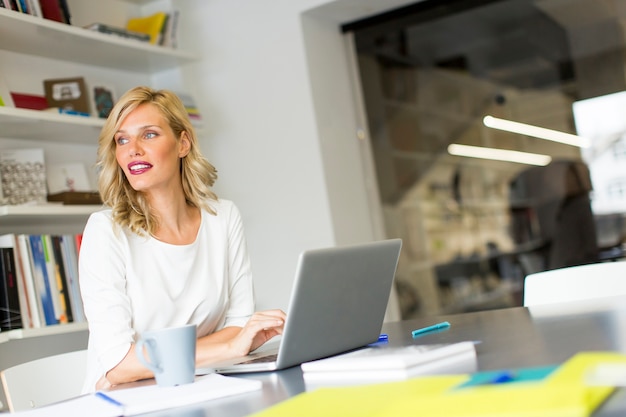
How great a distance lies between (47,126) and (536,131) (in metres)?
2.01

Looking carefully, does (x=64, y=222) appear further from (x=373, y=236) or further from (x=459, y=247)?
(x=459, y=247)

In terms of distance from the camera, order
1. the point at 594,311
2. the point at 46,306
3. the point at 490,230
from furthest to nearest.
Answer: the point at 490,230 < the point at 46,306 < the point at 594,311

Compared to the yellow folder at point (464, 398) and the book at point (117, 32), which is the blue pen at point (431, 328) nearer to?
the yellow folder at point (464, 398)

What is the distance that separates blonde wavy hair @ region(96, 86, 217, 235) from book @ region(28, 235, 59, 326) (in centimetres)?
82

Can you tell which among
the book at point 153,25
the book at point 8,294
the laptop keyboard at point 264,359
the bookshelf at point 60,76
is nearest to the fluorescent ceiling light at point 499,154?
the bookshelf at point 60,76

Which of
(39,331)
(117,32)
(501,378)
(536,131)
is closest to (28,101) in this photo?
(117,32)

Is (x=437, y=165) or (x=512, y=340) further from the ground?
(x=437, y=165)

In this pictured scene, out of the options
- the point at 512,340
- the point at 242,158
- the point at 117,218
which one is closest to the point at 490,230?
the point at 242,158

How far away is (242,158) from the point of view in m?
3.55

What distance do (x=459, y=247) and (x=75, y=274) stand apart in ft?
5.68

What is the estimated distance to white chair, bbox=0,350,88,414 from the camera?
1561 mm

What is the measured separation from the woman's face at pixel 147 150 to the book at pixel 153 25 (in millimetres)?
1596

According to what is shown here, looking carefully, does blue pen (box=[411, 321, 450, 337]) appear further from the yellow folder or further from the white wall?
the white wall

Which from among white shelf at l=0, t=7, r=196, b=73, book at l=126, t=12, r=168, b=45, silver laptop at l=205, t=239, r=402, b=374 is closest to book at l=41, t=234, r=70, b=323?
white shelf at l=0, t=7, r=196, b=73
